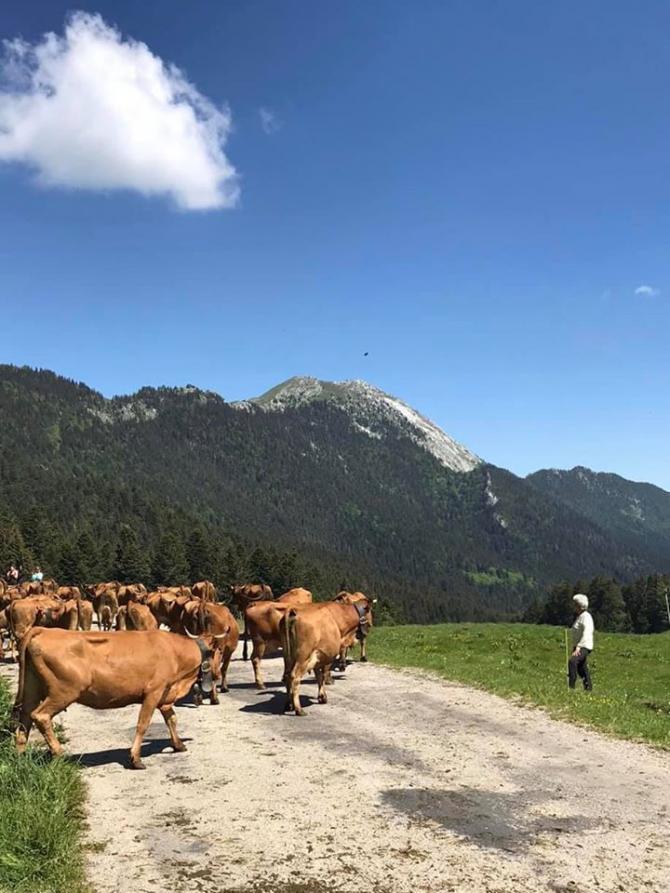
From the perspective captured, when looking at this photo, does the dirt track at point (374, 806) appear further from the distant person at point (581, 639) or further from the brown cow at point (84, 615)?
the brown cow at point (84, 615)

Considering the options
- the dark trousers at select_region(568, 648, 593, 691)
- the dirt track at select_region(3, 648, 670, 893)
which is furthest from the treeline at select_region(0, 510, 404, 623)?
the dirt track at select_region(3, 648, 670, 893)

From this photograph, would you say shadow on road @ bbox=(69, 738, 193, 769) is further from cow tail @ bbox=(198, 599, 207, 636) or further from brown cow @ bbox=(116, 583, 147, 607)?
brown cow @ bbox=(116, 583, 147, 607)

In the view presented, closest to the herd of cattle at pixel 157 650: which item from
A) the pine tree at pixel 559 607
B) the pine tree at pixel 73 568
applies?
the pine tree at pixel 73 568

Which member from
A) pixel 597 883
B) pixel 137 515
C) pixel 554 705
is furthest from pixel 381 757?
pixel 137 515

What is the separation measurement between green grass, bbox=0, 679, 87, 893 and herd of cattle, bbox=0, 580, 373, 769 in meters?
0.98

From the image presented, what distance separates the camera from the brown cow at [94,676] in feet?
36.4

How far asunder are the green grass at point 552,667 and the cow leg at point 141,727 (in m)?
9.37

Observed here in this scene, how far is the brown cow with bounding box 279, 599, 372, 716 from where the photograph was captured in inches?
637

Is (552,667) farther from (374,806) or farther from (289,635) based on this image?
(374,806)

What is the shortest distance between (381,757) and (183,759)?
3.57m

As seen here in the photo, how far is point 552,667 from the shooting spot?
25.5m

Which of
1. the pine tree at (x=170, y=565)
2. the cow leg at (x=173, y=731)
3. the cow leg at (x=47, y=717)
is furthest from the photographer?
the pine tree at (x=170, y=565)

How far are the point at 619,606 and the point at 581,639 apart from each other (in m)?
117

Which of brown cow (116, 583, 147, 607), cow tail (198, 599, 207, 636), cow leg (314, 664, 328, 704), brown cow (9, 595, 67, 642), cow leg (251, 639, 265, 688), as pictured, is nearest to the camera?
cow leg (314, 664, 328, 704)
